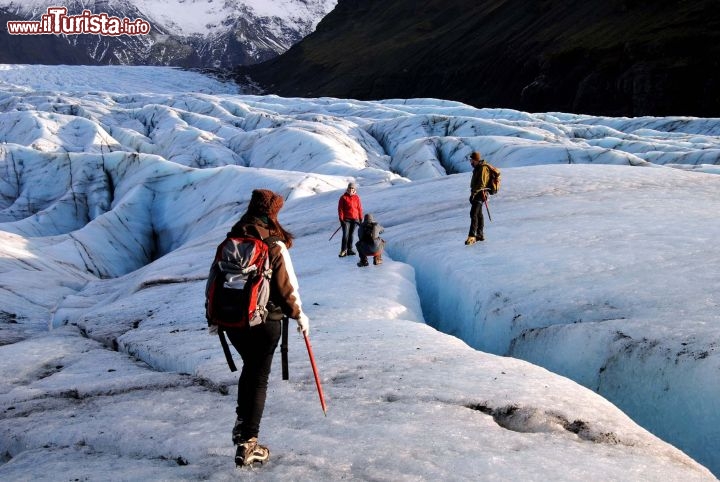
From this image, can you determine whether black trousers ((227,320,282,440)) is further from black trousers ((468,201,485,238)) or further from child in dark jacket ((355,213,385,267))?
black trousers ((468,201,485,238))

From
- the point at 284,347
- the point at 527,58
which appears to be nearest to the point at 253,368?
the point at 284,347

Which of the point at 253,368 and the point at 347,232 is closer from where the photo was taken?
the point at 253,368

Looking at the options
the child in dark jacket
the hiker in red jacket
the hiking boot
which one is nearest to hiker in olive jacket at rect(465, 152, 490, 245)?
the child in dark jacket

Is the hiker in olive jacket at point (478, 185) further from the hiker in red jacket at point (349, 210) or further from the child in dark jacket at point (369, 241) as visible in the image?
the hiker in red jacket at point (349, 210)

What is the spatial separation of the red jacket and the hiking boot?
9154 mm

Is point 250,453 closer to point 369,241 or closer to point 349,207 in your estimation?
point 369,241

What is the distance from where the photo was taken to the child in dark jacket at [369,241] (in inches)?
493

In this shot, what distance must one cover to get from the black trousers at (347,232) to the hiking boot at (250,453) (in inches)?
364

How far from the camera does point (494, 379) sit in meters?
6.03

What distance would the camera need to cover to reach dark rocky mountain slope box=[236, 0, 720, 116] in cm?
7381

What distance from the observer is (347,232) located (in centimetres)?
1384


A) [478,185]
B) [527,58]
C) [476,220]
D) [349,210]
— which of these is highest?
[527,58]

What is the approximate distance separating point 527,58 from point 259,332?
10393 cm

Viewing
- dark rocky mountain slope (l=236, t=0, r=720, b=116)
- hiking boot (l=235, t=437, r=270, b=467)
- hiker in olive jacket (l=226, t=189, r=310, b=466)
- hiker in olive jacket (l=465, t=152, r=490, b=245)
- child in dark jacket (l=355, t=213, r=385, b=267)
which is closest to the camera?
hiking boot (l=235, t=437, r=270, b=467)
